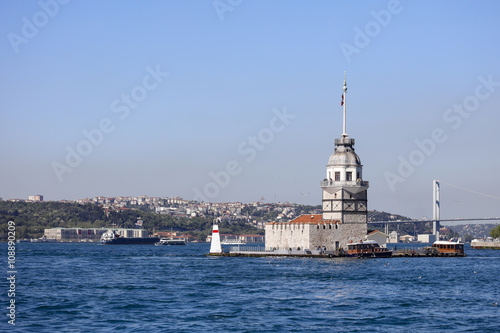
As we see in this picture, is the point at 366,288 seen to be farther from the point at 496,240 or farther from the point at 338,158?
the point at 496,240

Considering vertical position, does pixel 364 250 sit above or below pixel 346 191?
below

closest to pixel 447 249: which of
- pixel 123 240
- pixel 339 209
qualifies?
pixel 339 209

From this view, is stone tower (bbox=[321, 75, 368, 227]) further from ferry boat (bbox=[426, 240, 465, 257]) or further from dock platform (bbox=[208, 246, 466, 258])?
ferry boat (bbox=[426, 240, 465, 257])

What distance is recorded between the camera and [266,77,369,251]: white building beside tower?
77375mm

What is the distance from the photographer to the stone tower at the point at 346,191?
78312 mm

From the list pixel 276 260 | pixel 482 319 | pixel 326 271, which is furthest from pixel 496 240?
pixel 482 319

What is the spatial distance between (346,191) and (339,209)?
195cm

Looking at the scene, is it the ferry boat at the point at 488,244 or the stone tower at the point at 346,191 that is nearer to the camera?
the stone tower at the point at 346,191

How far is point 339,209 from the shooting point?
7856 cm

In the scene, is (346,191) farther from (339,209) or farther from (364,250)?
(364,250)

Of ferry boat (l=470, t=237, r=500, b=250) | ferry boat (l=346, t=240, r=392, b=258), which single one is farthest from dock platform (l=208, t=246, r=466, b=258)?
ferry boat (l=470, t=237, r=500, b=250)

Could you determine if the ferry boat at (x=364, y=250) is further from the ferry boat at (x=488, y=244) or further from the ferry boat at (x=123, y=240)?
the ferry boat at (x=123, y=240)

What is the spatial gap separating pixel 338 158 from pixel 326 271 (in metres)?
22.8

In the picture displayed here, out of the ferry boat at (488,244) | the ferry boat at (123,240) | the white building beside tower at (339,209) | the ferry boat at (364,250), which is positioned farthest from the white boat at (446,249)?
the ferry boat at (123,240)
